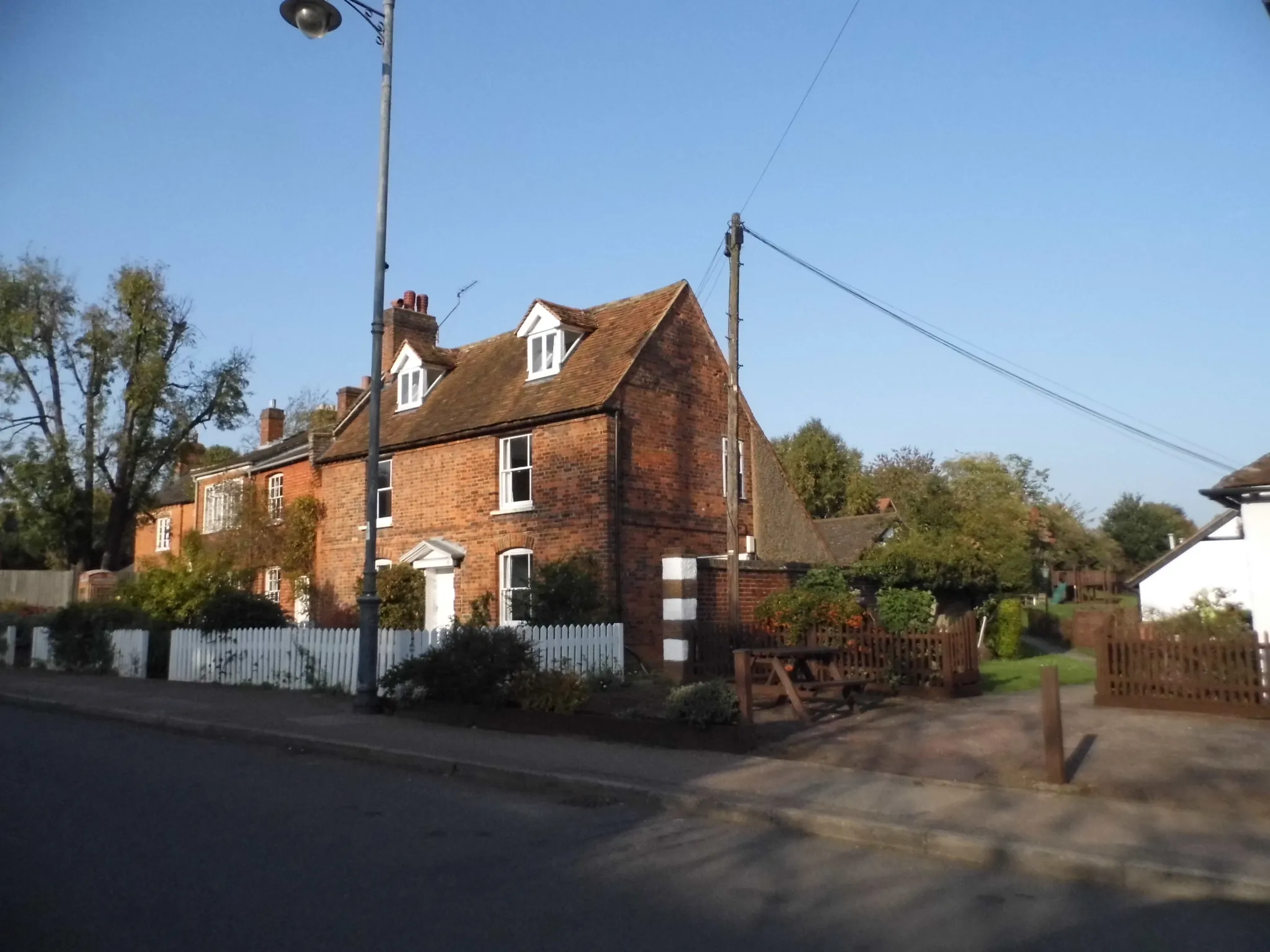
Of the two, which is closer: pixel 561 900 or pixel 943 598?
pixel 561 900

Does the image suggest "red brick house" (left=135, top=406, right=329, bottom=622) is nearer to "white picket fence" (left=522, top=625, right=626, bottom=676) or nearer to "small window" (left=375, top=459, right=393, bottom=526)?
"small window" (left=375, top=459, right=393, bottom=526)

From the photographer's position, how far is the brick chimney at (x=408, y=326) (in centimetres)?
2855

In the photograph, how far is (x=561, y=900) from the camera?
6.29 meters

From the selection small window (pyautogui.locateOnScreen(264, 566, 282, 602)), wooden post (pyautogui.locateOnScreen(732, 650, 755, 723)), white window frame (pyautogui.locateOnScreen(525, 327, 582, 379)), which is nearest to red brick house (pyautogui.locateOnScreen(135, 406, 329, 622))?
small window (pyautogui.locateOnScreen(264, 566, 282, 602))

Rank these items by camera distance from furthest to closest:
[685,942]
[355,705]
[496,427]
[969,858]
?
1. [496,427]
2. [355,705]
3. [969,858]
4. [685,942]

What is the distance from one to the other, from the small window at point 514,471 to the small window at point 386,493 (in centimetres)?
403

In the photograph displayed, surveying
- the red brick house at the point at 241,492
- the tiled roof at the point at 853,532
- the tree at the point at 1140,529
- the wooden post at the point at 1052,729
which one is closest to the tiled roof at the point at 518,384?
the red brick house at the point at 241,492

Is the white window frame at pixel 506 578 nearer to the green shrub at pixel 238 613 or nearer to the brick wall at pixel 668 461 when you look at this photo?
the brick wall at pixel 668 461

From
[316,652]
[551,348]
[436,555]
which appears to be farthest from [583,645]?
[551,348]

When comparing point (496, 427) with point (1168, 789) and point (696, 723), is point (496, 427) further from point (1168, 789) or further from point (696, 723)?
point (1168, 789)

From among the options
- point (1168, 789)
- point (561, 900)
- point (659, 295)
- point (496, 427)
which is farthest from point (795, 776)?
point (659, 295)

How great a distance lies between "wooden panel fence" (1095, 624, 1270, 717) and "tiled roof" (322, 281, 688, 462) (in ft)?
33.8

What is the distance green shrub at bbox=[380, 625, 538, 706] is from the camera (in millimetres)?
13477

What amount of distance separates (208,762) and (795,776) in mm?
6338
